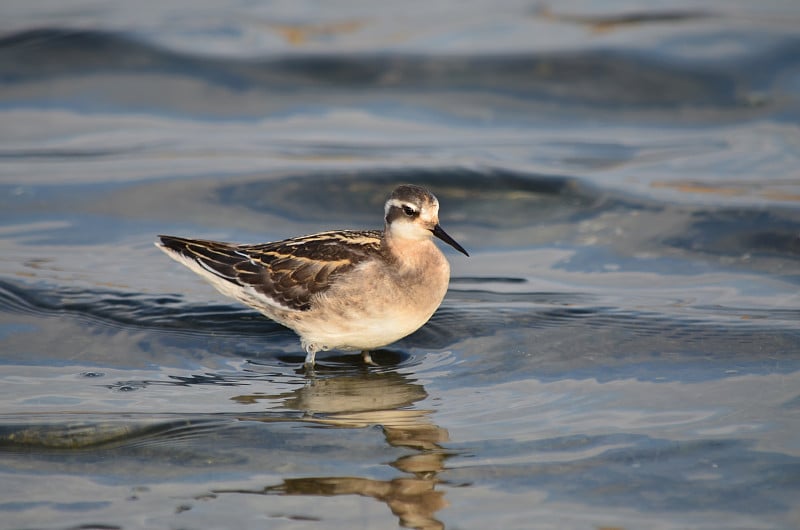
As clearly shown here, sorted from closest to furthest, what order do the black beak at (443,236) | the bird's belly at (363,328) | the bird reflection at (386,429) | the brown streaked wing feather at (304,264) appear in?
the bird reflection at (386,429), the bird's belly at (363,328), the black beak at (443,236), the brown streaked wing feather at (304,264)

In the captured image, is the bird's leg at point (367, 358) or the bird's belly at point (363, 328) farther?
the bird's leg at point (367, 358)

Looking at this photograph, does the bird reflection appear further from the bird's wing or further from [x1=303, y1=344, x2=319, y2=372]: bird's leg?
the bird's wing

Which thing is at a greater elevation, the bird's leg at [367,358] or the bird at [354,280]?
the bird at [354,280]

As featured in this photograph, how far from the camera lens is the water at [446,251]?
6719mm

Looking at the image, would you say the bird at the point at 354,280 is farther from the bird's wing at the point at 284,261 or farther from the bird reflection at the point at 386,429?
the bird reflection at the point at 386,429

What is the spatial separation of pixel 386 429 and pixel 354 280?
5.63 feet

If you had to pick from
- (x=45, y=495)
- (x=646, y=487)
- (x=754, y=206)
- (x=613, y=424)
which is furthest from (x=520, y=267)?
(x=45, y=495)

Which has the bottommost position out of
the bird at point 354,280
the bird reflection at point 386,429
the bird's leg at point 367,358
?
the bird reflection at point 386,429

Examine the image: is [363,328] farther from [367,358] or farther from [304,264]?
[304,264]

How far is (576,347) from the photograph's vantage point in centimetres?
898

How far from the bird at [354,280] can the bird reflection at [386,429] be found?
404 mm

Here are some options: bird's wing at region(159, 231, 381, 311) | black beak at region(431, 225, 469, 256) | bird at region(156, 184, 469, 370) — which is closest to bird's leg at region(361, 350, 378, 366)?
bird at region(156, 184, 469, 370)

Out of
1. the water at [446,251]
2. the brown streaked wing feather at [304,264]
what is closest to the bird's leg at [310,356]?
the water at [446,251]

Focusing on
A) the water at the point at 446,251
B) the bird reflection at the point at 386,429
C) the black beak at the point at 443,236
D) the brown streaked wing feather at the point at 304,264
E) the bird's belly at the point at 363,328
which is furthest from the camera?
the brown streaked wing feather at the point at 304,264
